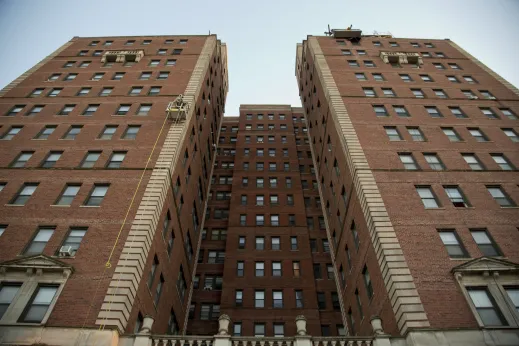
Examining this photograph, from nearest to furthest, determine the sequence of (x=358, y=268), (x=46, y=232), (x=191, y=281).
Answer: (x=46, y=232) → (x=358, y=268) → (x=191, y=281)

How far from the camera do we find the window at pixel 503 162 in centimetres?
2895

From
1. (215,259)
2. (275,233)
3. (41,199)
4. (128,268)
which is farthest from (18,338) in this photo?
(275,233)

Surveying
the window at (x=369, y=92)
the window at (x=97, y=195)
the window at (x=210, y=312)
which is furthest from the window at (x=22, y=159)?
the window at (x=369, y=92)

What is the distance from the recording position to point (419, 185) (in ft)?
87.5

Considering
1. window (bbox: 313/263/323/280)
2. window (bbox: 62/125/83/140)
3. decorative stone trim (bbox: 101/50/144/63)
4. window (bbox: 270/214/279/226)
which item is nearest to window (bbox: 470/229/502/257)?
window (bbox: 313/263/323/280)

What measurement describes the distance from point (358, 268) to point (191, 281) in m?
16.9

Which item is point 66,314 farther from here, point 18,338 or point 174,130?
point 174,130

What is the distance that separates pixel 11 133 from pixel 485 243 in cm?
3542

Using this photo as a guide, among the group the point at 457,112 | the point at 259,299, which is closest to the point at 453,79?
the point at 457,112

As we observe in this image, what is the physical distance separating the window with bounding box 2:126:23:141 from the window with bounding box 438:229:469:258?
32.4 metres

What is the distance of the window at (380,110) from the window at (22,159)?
28.3 meters

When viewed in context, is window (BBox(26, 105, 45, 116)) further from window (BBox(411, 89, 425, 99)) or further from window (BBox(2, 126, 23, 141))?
window (BBox(411, 89, 425, 99))

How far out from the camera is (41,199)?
83.1ft

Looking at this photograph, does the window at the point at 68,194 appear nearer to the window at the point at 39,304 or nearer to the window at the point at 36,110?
the window at the point at 39,304
